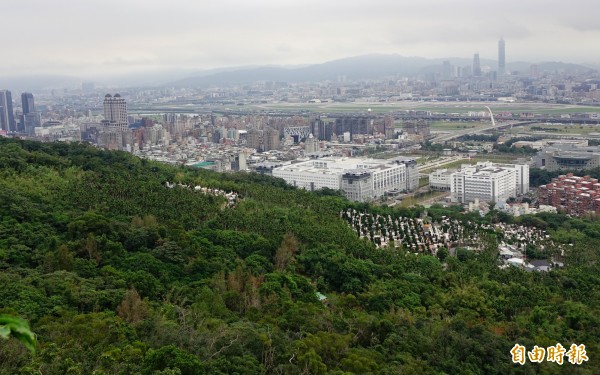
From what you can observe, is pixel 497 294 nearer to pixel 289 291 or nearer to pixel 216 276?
pixel 289 291

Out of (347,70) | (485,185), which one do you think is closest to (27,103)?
(485,185)

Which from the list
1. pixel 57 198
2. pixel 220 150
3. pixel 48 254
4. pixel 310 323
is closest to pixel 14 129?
pixel 220 150

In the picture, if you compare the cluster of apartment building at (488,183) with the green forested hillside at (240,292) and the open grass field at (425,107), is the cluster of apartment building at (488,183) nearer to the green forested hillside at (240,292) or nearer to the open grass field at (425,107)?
the green forested hillside at (240,292)

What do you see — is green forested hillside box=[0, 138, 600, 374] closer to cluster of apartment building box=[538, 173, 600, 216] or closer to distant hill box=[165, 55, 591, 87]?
cluster of apartment building box=[538, 173, 600, 216]

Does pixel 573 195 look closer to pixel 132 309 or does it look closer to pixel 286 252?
pixel 286 252

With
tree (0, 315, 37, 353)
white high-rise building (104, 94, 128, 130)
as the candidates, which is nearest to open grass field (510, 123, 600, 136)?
white high-rise building (104, 94, 128, 130)
